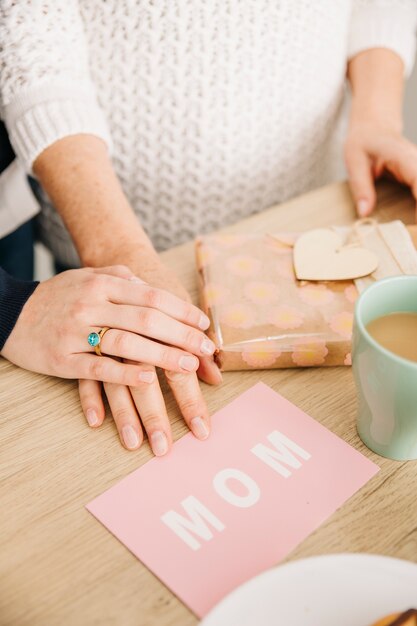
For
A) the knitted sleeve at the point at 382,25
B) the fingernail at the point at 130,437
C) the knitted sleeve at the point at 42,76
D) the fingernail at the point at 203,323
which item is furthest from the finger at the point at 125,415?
the knitted sleeve at the point at 382,25

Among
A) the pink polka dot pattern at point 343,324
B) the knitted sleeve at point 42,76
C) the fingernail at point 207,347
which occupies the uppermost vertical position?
Result: the knitted sleeve at point 42,76

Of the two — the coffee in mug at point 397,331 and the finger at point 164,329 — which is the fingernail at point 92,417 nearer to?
the finger at point 164,329

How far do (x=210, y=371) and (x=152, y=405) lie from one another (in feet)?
0.24

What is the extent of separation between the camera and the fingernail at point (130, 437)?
535 millimetres

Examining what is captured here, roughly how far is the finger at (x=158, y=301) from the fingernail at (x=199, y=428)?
0.11 m

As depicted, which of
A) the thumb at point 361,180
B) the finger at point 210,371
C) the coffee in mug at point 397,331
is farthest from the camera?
the thumb at point 361,180

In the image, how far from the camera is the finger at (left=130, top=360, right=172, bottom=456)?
1.75ft

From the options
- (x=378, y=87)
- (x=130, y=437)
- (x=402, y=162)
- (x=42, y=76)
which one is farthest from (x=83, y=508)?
A: (x=378, y=87)

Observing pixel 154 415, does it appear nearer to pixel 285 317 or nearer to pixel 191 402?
pixel 191 402

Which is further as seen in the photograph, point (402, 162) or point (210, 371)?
point (402, 162)

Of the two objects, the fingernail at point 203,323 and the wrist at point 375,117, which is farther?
the wrist at point 375,117

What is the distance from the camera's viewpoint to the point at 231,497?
49 centimetres

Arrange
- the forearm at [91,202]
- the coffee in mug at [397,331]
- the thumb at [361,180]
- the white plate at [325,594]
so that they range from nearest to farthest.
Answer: the white plate at [325,594] < the coffee in mug at [397,331] < the forearm at [91,202] < the thumb at [361,180]

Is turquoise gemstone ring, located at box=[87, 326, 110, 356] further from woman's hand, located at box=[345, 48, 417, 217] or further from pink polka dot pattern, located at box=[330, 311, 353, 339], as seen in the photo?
woman's hand, located at box=[345, 48, 417, 217]
